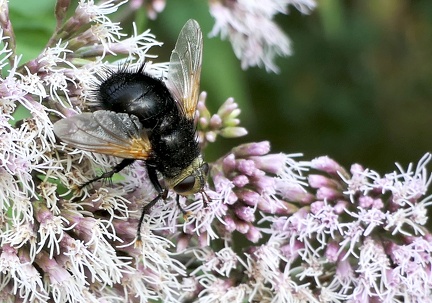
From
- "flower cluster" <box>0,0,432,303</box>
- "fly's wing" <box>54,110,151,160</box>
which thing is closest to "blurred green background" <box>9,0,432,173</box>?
"flower cluster" <box>0,0,432,303</box>

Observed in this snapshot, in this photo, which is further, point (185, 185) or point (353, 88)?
point (353, 88)

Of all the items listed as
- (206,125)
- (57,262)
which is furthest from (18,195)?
(206,125)

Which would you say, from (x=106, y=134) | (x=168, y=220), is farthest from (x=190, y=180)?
(x=106, y=134)

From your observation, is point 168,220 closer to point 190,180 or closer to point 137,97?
point 190,180

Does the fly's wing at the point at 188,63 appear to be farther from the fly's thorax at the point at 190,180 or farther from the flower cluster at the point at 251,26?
the flower cluster at the point at 251,26

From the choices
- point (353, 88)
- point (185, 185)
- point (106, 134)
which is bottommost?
point (353, 88)

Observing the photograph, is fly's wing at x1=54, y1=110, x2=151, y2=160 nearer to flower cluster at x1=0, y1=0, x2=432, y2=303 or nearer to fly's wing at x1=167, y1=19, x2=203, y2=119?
flower cluster at x1=0, y1=0, x2=432, y2=303
